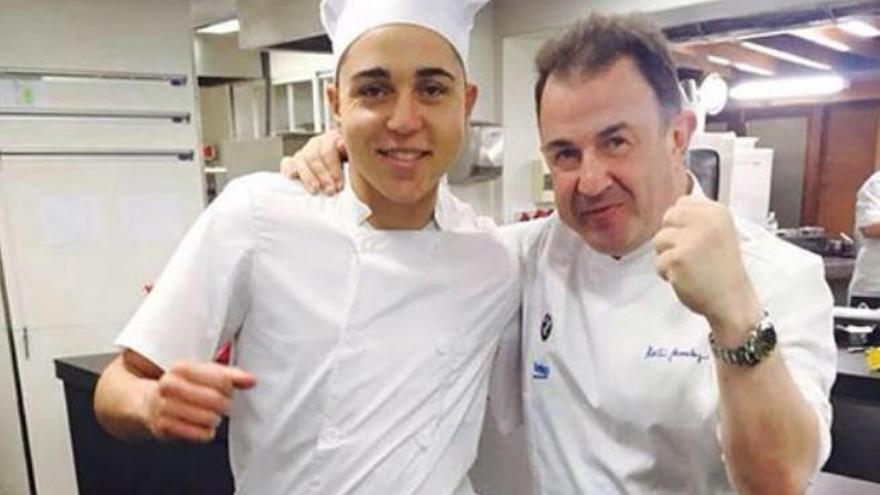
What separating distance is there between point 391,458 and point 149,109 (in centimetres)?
282

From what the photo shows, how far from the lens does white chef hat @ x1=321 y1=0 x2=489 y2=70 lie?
1.11 m

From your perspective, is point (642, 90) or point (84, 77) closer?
point (642, 90)

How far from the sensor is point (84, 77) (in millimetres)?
3268

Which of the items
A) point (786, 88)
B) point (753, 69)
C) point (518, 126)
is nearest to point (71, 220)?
point (518, 126)

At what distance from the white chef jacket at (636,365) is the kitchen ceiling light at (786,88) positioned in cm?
522

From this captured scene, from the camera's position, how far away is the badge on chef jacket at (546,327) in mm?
1175

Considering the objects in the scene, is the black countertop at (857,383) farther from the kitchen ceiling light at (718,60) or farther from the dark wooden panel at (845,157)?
the dark wooden panel at (845,157)

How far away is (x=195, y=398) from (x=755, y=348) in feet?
2.06

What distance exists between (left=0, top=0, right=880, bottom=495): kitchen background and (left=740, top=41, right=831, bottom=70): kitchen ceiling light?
2.85 feet

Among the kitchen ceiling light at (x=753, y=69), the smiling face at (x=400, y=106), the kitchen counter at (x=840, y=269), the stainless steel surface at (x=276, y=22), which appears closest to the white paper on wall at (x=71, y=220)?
the stainless steel surface at (x=276, y=22)

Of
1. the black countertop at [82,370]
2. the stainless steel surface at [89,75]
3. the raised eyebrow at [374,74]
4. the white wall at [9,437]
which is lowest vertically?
the white wall at [9,437]

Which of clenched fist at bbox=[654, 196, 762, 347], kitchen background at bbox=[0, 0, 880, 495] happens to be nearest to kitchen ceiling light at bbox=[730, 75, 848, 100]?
kitchen background at bbox=[0, 0, 880, 495]

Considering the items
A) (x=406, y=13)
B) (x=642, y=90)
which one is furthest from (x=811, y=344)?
(x=406, y=13)

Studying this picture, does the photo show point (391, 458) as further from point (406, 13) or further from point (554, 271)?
point (406, 13)
